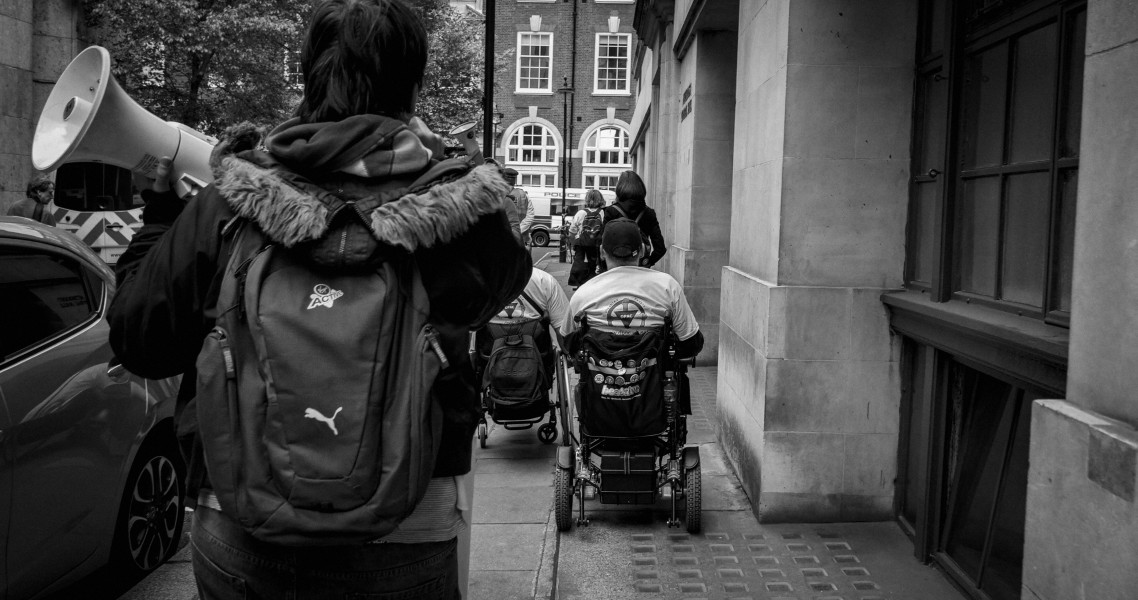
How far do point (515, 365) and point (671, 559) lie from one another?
8.05ft

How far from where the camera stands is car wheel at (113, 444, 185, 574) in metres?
4.71

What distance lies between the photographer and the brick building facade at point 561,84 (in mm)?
57125

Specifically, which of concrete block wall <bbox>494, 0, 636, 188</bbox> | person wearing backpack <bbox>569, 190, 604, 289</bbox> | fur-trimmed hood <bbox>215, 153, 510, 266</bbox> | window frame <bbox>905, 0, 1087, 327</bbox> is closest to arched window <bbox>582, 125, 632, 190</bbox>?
concrete block wall <bbox>494, 0, 636, 188</bbox>

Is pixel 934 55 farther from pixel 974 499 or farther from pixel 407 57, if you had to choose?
pixel 407 57

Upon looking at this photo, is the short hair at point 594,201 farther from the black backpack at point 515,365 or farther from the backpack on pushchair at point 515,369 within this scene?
the black backpack at point 515,365

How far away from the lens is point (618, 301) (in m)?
5.45

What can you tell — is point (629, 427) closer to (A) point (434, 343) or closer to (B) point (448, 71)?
(A) point (434, 343)

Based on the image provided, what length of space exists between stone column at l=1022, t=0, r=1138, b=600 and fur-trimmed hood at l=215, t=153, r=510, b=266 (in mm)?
1817

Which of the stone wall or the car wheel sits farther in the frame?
the stone wall

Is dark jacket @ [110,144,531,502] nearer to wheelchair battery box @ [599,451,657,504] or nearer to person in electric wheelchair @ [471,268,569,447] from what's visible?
wheelchair battery box @ [599,451,657,504]

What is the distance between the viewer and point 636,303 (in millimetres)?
A: 5445

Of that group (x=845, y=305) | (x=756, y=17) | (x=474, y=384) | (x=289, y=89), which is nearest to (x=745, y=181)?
(x=756, y=17)

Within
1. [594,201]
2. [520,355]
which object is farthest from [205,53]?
[520,355]

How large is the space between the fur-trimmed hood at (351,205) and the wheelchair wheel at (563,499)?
3.79 meters
